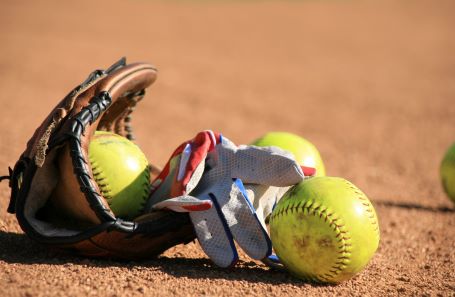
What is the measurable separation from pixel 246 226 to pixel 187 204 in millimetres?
385

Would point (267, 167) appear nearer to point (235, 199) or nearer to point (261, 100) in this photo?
point (235, 199)

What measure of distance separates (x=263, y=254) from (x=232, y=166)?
0.57 meters

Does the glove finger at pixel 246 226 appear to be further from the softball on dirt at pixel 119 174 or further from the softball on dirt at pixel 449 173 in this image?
the softball on dirt at pixel 449 173

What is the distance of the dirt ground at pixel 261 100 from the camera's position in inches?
124

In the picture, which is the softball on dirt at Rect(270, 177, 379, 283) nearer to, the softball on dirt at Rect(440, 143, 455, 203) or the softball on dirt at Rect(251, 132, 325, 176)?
the softball on dirt at Rect(251, 132, 325, 176)

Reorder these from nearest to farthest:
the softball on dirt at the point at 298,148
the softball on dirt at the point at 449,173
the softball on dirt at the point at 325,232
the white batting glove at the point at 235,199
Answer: the softball on dirt at the point at 325,232 → the white batting glove at the point at 235,199 → the softball on dirt at the point at 298,148 → the softball on dirt at the point at 449,173

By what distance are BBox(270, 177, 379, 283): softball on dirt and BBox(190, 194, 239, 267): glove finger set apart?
0.30 m

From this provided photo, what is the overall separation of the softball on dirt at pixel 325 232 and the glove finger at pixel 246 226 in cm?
14

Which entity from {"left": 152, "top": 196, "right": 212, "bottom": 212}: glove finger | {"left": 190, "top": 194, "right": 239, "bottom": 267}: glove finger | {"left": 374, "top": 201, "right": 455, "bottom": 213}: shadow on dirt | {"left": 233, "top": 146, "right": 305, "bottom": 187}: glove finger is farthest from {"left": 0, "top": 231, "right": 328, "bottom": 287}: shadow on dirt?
{"left": 374, "top": 201, "right": 455, "bottom": 213}: shadow on dirt

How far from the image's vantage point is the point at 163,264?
3.35 meters

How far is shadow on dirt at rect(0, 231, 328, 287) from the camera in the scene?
315 cm

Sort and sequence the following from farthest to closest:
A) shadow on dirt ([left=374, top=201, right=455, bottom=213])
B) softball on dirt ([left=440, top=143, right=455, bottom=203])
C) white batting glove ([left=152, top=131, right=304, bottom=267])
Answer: shadow on dirt ([left=374, top=201, right=455, bottom=213]) < softball on dirt ([left=440, top=143, right=455, bottom=203]) < white batting glove ([left=152, top=131, right=304, bottom=267])

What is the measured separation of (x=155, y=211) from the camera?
337 cm

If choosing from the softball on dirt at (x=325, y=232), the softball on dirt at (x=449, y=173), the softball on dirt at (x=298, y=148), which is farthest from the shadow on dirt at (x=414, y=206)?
the softball on dirt at (x=325, y=232)
